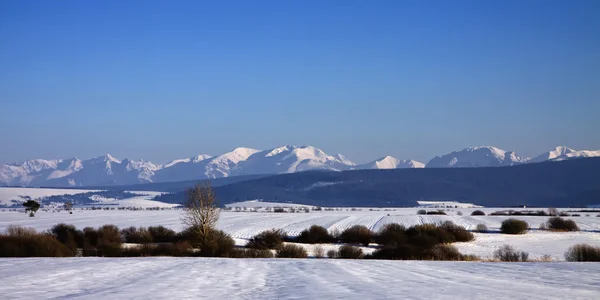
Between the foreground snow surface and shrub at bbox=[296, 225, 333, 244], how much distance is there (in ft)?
91.6

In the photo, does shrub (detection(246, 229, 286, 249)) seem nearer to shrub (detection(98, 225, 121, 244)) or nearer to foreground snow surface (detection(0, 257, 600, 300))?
shrub (detection(98, 225, 121, 244))

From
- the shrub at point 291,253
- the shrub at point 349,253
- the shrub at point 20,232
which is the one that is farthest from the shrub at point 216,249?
the shrub at point 20,232

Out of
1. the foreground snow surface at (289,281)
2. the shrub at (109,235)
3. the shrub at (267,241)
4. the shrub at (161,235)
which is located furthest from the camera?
the shrub at (161,235)

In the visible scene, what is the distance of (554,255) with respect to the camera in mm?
38031

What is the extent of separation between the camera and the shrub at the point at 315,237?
167ft

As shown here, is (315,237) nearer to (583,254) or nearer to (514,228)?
(514,228)

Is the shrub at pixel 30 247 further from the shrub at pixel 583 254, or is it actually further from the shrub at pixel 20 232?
the shrub at pixel 583 254

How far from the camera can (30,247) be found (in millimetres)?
34000

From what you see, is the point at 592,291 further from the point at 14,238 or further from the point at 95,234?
the point at 95,234

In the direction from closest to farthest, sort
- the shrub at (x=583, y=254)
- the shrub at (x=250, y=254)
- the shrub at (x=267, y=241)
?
the shrub at (x=583, y=254) < the shrub at (x=250, y=254) < the shrub at (x=267, y=241)

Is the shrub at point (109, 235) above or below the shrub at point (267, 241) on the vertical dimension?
above

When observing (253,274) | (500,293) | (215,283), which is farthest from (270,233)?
(500,293)

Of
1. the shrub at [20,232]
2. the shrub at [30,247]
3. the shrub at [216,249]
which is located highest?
the shrub at [20,232]

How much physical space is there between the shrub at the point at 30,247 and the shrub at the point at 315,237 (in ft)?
67.1
